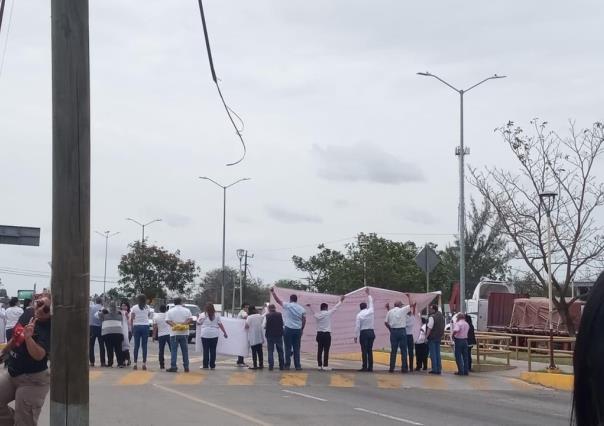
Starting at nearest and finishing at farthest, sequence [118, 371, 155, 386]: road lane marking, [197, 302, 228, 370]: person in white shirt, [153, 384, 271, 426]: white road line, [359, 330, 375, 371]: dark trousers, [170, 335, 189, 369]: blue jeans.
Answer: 1. [153, 384, 271, 426]: white road line
2. [118, 371, 155, 386]: road lane marking
3. [170, 335, 189, 369]: blue jeans
4. [197, 302, 228, 370]: person in white shirt
5. [359, 330, 375, 371]: dark trousers

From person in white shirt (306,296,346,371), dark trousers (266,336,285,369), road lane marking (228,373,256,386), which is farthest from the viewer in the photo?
person in white shirt (306,296,346,371)

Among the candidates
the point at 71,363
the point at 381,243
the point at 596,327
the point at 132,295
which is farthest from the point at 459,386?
the point at 132,295

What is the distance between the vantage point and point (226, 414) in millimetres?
13070

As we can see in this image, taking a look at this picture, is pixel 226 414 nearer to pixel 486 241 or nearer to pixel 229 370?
pixel 229 370

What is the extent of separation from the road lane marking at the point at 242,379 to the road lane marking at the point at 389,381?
280 cm

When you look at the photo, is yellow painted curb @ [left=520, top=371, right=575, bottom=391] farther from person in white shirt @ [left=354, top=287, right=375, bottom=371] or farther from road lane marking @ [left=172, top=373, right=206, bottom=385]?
road lane marking @ [left=172, top=373, right=206, bottom=385]

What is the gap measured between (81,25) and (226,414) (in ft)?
29.4

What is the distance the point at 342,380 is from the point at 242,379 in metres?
2.25

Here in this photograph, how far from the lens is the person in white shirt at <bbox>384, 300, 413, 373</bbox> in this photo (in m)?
21.6

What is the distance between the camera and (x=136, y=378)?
1856cm

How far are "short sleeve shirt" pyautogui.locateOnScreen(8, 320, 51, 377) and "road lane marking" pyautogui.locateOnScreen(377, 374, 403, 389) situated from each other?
37.7 feet

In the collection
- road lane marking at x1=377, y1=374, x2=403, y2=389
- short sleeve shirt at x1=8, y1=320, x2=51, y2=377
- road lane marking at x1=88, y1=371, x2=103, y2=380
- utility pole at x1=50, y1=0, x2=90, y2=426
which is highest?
utility pole at x1=50, y1=0, x2=90, y2=426

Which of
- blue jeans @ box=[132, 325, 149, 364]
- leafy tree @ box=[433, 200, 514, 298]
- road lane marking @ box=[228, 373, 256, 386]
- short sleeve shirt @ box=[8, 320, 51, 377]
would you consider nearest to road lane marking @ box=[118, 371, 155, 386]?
blue jeans @ box=[132, 325, 149, 364]

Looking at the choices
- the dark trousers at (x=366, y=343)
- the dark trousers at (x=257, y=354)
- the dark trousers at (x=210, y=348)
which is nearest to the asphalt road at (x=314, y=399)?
the dark trousers at (x=210, y=348)
